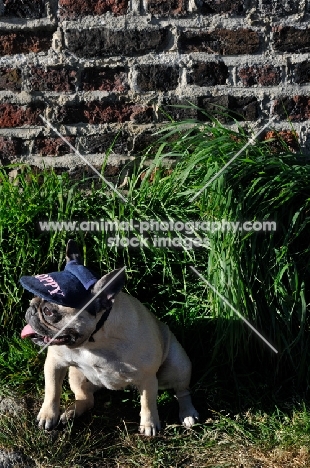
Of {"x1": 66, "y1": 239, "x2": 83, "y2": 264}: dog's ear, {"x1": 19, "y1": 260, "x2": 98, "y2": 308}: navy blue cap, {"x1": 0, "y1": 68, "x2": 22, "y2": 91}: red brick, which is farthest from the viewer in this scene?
{"x1": 0, "y1": 68, "x2": 22, "y2": 91}: red brick

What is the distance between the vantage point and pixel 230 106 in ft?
12.3

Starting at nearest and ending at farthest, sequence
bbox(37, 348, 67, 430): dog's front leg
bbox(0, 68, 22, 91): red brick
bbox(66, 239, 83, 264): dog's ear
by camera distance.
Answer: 1. bbox(66, 239, 83, 264): dog's ear
2. bbox(37, 348, 67, 430): dog's front leg
3. bbox(0, 68, 22, 91): red brick

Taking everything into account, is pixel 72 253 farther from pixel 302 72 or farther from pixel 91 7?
pixel 302 72

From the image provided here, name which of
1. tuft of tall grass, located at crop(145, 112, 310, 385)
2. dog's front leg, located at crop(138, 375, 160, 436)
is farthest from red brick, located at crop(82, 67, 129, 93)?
dog's front leg, located at crop(138, 375, 160, 436)

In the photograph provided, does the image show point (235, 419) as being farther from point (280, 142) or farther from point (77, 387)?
point (280, 142)

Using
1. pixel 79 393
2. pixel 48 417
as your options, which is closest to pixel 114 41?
pixel 79 393

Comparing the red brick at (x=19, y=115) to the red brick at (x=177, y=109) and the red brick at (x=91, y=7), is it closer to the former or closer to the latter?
the red brick at (x=91, y=7)

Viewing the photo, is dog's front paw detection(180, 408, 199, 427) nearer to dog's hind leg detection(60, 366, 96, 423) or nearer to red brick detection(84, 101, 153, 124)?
dog's hind leg detection(60, 366, 96, 423)

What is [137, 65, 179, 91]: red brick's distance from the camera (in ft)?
12.2

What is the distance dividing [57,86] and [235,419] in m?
1.98

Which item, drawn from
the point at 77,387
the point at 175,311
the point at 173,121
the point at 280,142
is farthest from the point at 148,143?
the point at 77,387

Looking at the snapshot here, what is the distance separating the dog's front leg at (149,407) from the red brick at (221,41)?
1770mm

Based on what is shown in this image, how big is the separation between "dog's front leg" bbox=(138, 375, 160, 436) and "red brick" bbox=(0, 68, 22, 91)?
177 centimetres

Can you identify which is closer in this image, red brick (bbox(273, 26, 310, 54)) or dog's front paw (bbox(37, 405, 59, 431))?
dog's front paw (bbox(37, 405, 59, 431))
